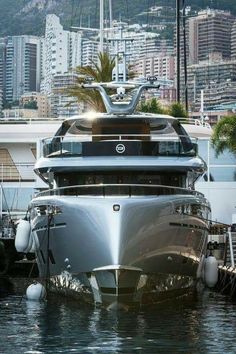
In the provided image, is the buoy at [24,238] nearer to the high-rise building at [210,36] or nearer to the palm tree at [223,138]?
the palm tree at [223,138]

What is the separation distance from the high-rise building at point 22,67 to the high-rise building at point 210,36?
2372 centimetres

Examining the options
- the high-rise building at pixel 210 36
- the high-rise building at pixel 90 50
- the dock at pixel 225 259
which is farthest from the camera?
the high-rise building at pixel 210 36

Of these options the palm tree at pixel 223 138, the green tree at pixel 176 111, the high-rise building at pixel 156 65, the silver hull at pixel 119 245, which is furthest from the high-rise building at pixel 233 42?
the silver hull at pixel 119 245

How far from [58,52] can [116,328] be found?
3864 inches

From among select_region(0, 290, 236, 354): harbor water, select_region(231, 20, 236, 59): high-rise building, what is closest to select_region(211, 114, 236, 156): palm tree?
select_region(0, 290, 236, 354): harbor water

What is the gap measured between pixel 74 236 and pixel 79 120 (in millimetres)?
4932

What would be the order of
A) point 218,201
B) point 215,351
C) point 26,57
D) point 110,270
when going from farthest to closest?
point 26,57 < point 218,201 < point 110,270 < point 215,351

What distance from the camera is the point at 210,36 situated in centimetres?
14162

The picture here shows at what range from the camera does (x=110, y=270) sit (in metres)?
20.8

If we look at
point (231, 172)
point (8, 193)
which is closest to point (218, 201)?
point (231, 172)

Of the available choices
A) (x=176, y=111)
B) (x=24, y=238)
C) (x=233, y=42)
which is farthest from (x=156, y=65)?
(x=24, y=238)

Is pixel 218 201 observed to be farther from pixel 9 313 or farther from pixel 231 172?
pixel 9 313

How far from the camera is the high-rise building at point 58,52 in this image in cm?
10619

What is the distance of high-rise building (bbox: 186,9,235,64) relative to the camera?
A: 136 meters
